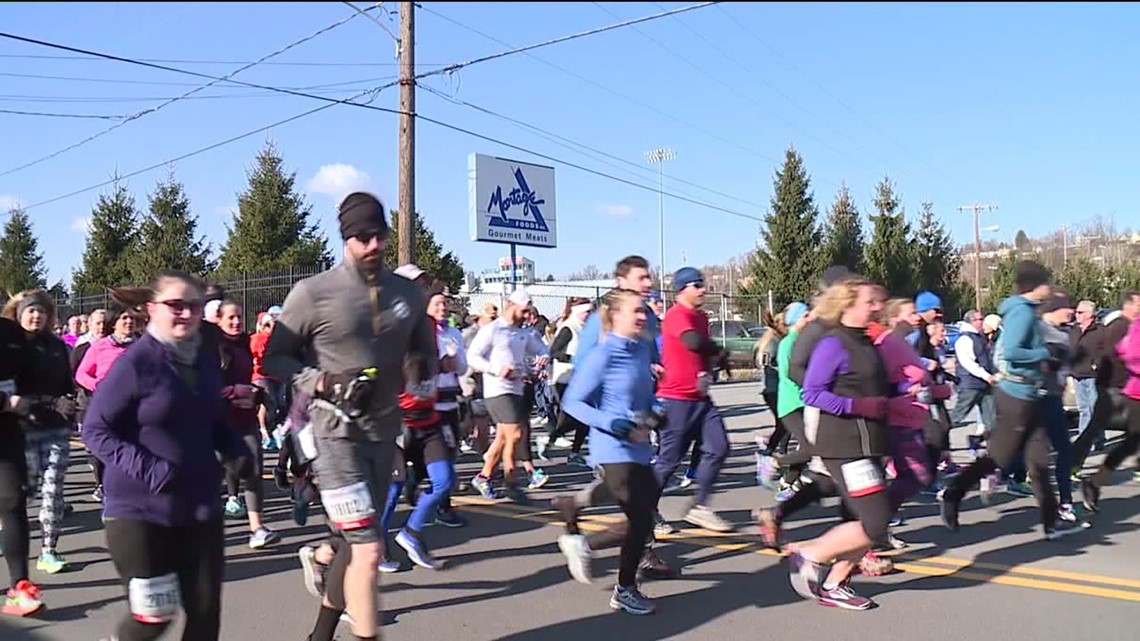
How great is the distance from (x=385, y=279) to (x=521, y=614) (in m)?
2.20

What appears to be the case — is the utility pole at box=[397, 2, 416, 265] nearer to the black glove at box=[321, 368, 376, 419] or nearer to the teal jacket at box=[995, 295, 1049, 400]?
the teal jacket at box=[995, 295, 1049, 400]

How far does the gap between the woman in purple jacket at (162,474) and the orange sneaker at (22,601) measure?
2239 mm

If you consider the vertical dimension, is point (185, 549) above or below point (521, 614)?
above

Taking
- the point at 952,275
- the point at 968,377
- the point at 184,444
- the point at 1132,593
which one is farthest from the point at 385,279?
the point at 952,275

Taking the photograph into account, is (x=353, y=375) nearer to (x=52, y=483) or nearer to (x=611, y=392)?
(x=611, y=392)

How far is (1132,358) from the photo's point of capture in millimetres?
7695

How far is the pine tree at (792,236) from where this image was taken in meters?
38.6

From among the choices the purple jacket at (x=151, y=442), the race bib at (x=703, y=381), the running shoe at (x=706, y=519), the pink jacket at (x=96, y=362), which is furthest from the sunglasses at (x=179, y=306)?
the running shoe at (x=706, y=519)

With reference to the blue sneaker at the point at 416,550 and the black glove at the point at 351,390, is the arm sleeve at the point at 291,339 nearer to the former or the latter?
the black glove at the point at 351,390

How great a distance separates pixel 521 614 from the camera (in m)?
5.38

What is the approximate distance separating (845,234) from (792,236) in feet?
9.47

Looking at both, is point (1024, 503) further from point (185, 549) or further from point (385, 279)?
point (185, 549)

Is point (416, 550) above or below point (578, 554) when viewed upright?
below

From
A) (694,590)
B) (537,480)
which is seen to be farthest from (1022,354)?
(537,480)
